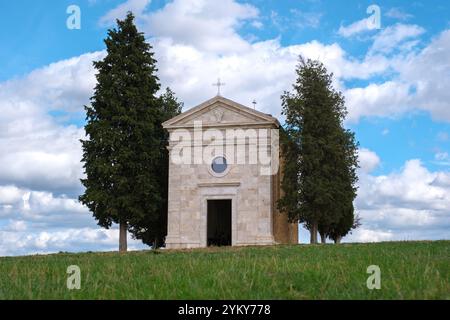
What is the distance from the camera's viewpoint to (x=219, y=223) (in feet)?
128

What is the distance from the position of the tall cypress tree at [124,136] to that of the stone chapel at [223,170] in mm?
1489

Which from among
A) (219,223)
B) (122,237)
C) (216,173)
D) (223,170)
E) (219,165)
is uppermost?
(219,165)

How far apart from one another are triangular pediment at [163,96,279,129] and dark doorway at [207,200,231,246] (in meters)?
5.82

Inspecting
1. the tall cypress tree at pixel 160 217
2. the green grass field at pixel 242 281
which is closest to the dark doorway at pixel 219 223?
the tall cypress tree at pixel 160 217

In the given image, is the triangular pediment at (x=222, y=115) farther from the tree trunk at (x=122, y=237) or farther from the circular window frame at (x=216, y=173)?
the tree trunk at (x=122, y=237)

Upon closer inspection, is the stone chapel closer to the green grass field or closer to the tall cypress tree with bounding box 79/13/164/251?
the tall cypress tree with bounding box 79/13/164/251

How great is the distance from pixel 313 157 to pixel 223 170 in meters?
4.81

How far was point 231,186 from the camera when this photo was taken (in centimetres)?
3238

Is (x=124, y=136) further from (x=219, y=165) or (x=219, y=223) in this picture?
(x=219, y=223)

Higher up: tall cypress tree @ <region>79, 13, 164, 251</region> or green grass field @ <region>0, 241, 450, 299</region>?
tall cypress tree @ <region>79, 13, 164, 251</region>

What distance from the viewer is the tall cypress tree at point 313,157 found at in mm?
32594

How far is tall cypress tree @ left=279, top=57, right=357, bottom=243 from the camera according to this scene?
32594 millimetres

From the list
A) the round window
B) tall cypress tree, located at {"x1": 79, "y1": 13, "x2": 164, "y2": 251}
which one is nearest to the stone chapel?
the round window

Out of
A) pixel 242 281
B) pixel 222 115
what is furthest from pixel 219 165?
pixel 242 281
